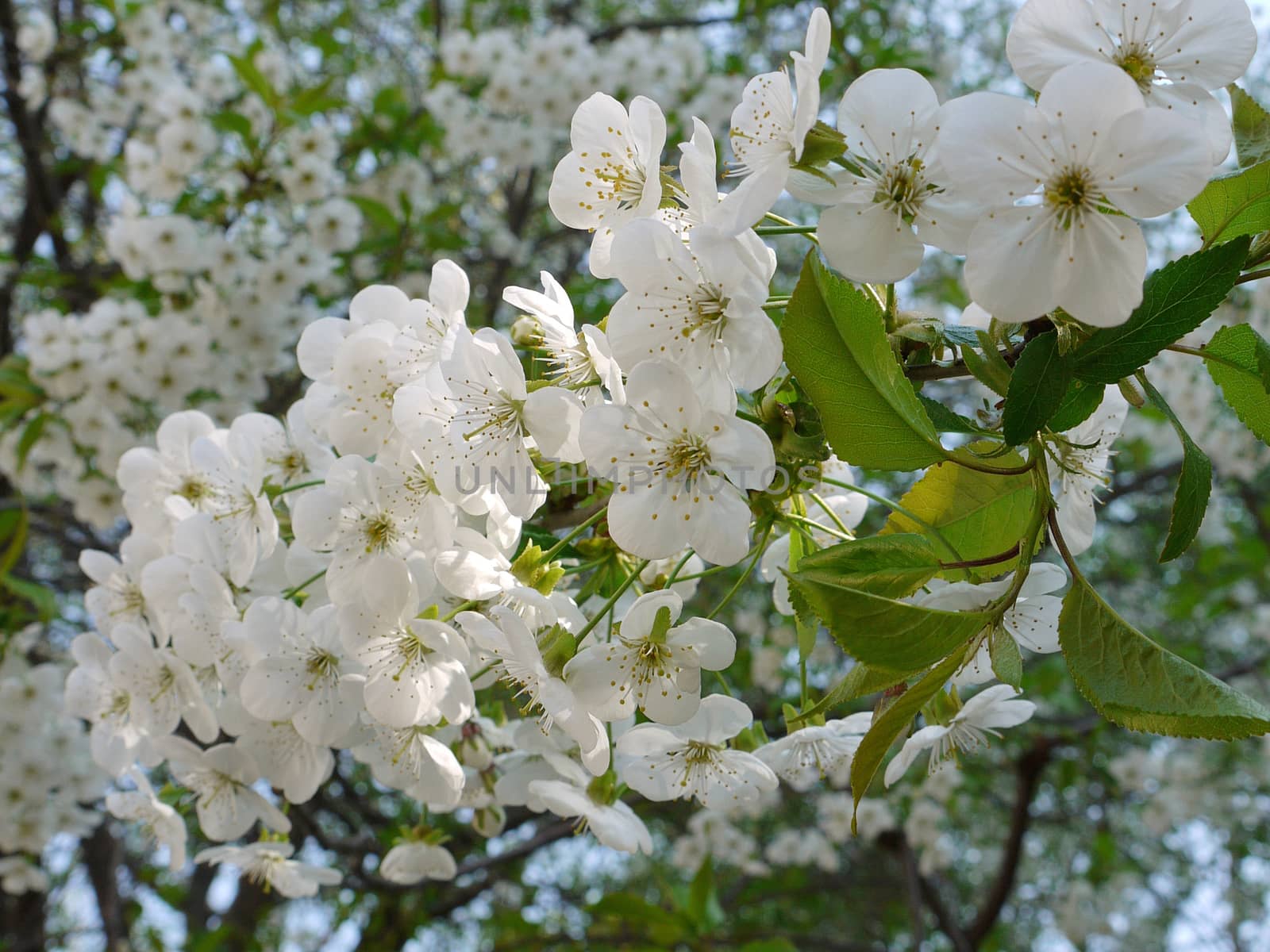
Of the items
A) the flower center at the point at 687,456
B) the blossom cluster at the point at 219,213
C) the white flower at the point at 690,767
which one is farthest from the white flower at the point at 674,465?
the blossom cluster at the point at 219,213

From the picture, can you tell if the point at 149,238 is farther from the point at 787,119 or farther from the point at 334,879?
the point at 787,119

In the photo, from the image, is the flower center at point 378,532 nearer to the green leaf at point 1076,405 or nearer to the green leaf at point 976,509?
the green leaf at point 976,509

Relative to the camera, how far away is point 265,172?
11.6ft

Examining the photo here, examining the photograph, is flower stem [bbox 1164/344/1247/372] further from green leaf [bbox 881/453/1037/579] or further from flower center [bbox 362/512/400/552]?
flower center [bbox 362/512/400/552]

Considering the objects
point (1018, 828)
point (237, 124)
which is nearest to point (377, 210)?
point (237, 124)

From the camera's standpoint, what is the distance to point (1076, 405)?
2.74ft

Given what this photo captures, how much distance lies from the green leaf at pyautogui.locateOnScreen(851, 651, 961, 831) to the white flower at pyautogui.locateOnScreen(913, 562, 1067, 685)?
0.29ft

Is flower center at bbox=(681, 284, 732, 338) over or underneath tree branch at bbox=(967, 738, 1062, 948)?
over

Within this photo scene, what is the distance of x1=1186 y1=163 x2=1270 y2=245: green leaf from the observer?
0.81m

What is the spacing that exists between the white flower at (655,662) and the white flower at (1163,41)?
1.88 feet

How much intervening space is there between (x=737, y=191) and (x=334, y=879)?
140 cm

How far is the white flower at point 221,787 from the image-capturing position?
4.24 ft

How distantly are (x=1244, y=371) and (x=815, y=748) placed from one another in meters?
0.63

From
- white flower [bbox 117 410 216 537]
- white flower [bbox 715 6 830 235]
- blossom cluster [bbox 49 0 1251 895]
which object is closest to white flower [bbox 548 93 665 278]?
blossom cluster [bbox 49 0 1251 895]
